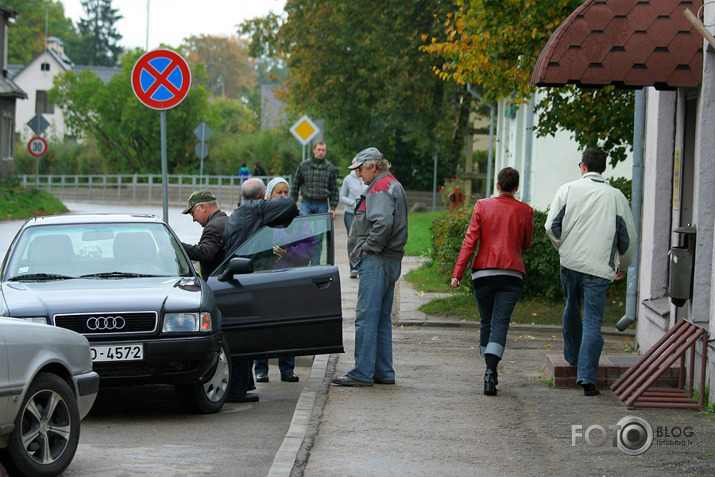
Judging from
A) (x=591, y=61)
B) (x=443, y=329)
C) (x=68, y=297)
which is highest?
(x=591, y=61)

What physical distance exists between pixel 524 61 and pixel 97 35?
329 ft

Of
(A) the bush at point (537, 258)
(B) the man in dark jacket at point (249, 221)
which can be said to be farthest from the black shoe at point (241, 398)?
(A) the bush at point (537, 258)

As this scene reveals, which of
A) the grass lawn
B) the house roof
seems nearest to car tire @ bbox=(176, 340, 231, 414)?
the house roof

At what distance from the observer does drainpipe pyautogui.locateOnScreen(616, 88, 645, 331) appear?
11438 mm

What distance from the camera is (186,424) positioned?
7570 millimetres

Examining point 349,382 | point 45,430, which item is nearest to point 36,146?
point 349,382

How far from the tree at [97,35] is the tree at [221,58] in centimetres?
781

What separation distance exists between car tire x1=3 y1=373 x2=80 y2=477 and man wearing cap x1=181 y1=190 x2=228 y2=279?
10.9 ft

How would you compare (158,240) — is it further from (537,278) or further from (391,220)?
(537,278)

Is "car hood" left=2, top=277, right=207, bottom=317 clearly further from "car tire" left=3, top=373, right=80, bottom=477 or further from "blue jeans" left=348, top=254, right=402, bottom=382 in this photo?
"blue jeans" left=348, top=254, right=402, bottom=382

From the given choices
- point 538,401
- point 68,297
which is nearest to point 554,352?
point 538,401

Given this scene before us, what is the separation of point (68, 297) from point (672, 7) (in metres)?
5.33

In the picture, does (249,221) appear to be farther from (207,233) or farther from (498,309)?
(498,309)

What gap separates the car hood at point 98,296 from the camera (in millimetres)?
7180
